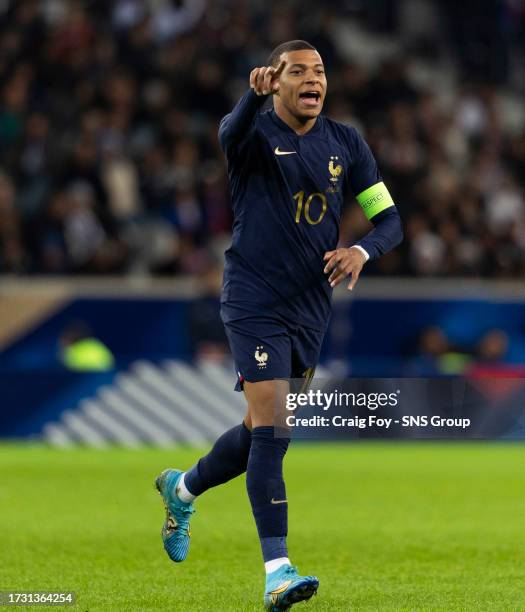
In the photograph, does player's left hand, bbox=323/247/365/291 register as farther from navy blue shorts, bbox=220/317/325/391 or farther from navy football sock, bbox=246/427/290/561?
navy football sock, bbox=246/427/290/561

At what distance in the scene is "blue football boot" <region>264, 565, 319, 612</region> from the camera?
19.3 ft

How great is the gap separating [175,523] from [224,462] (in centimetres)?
44

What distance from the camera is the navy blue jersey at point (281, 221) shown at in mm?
6555

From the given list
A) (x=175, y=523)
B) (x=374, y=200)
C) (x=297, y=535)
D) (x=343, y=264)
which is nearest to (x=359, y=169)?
(x=374, y=200)

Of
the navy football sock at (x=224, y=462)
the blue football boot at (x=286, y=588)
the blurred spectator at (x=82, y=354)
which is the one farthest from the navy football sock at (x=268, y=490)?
the blurred spectator at (x=82, y=354)

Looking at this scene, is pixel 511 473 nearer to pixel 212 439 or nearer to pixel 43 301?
pixel 212 439

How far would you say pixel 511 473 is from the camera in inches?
532

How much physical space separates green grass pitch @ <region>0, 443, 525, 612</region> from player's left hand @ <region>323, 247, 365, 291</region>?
1.37m

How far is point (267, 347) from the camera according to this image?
6.43 m

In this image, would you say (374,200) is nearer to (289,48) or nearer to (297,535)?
(289,48)

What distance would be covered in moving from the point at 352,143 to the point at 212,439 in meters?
10.1

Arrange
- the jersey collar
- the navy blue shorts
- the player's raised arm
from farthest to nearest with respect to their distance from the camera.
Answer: the jersey collar, the navy blue shorts, the player's raised arm

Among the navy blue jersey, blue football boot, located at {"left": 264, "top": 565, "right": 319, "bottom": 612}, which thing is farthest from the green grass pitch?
the navy blue jersey

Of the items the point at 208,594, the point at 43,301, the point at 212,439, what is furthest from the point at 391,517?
the point at 43,301
